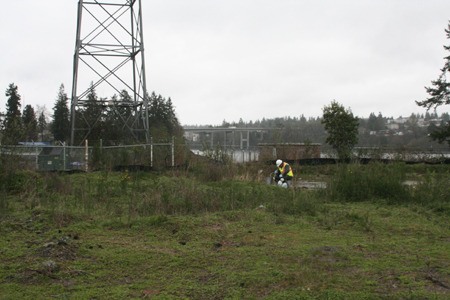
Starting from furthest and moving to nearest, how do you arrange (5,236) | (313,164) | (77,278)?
(313,164)
(5,236)
(77,278)

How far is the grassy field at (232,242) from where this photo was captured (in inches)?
177

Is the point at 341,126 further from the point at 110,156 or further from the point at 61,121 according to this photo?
the point at 61,121

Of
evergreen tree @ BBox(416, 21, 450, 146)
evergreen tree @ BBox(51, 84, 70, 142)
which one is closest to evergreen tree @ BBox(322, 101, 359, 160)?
evergreen tree @ BBox(416, 21, 450, 146)

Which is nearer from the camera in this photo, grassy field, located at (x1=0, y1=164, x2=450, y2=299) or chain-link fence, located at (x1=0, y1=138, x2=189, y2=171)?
grassy field, located at (x1=0, y1=164, x2=450, y2=299)

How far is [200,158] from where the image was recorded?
1775 cm

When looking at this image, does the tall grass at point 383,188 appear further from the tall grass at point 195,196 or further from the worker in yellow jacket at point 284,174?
the worker in yellow jacket at point 284,174

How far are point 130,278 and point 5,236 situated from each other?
9.19 feet

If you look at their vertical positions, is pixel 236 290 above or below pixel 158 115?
below

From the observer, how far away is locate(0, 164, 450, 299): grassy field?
14.8ft

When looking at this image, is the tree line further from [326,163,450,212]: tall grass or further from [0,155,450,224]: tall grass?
[326,163,450,212]: tall grass

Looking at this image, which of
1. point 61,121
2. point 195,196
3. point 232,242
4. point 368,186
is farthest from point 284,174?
point 61,121

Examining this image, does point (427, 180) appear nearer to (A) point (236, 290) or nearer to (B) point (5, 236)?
(A) point (236, 290)

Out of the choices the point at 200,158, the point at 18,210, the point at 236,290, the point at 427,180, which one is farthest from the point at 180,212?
the point at 200,158

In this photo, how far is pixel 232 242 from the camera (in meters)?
6.39
